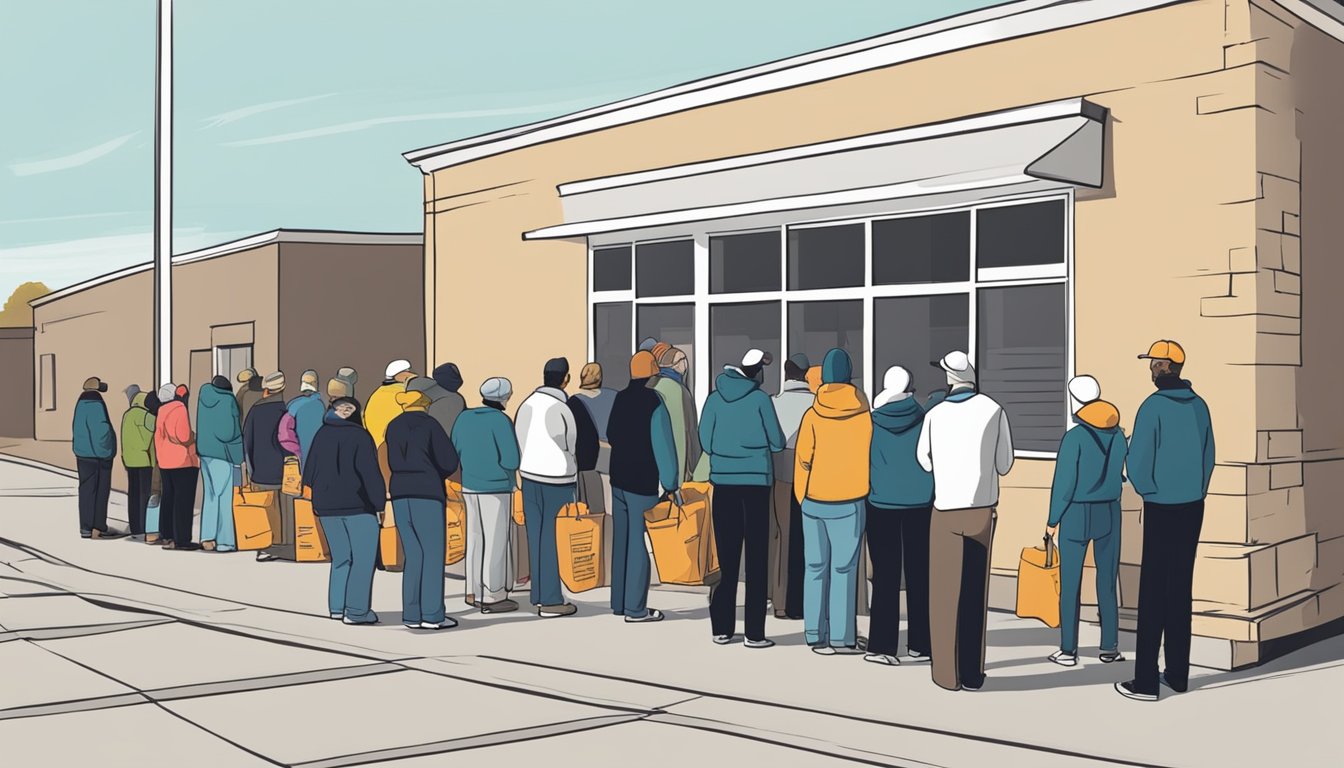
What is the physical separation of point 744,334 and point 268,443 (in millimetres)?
4979

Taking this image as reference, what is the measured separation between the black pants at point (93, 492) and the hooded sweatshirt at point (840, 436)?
1035cm

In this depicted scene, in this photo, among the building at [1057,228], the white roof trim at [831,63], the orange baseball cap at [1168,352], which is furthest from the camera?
the white roof trim at [831,63]

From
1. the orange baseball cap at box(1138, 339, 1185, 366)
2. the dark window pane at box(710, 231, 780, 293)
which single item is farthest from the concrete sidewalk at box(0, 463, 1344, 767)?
the dark window pane at box(710, 231, 780, 293)

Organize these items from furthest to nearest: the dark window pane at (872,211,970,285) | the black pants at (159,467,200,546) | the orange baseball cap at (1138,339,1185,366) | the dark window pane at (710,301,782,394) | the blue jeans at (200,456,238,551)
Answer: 1. the black pants at (159,467,200,546)
2. the blue jeans at (200,456,238,551)
3. the dark window pane at (710,301,782,394)
4. the dark window pane at (872,211,970,285)
5. the orange baseball cap at (1138,339,1185,366)

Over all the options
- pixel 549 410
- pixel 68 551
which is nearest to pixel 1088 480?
pixel 549 410

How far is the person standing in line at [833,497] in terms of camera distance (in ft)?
28.9

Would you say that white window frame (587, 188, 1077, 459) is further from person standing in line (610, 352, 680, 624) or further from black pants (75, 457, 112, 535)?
black pants (75, 457, 112, 535)

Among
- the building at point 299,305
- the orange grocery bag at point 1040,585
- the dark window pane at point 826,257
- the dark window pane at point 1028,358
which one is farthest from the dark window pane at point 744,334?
the building at point 299,305

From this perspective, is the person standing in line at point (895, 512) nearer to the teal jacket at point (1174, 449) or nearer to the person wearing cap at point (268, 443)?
the teal jacket at point (1174, 449)

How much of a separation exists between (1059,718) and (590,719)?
2.54 metres

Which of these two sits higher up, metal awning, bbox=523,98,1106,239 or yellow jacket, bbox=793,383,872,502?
metal awning, bbox=523,98,1106,239

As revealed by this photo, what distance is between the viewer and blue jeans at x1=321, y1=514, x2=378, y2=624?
401 inches

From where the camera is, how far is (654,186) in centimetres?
1365

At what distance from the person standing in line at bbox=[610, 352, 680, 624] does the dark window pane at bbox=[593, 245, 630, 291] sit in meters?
4.48
